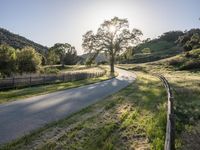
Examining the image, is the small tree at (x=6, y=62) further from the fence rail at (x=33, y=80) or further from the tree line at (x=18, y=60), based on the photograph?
the fence rail at (x=33, y=80)

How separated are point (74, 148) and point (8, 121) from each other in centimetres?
449

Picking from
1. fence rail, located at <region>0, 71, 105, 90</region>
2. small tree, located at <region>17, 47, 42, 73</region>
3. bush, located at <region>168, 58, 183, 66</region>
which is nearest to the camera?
fence rail, located at <region>0, 71, 105, 90</region>

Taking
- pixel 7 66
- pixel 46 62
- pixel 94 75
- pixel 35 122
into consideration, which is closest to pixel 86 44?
pixel 94 75

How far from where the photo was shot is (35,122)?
39.5 feet

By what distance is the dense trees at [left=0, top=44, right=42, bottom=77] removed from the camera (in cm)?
5306

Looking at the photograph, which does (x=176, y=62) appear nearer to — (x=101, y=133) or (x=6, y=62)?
(x=6, y=62)

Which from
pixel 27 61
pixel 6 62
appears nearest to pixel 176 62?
pixel 27 61

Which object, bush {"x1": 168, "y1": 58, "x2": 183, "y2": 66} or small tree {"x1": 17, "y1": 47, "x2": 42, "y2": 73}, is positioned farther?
bush {"x1": 168, "y1": 58, "x2": 183, "y2": 66}

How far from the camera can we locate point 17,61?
198 feet

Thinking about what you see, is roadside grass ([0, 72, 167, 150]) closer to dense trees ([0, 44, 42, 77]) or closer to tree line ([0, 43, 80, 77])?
tree line ([0, 43, 80, 77])

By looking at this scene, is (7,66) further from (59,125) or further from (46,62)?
(46,62)

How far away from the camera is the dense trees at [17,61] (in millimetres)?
53062

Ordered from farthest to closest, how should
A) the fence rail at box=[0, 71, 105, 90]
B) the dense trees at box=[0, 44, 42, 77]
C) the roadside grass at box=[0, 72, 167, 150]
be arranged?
the dense trees at box=[0, 44, 42, 77] < the fence rail at box=[0, 71, 105, 90] < the roadside grass at box=[0, 72, 167, 150]

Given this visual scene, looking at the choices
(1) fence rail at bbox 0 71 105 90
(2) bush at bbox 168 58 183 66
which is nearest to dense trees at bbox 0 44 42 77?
(1) fence rail at bbox 0 71 105 90
